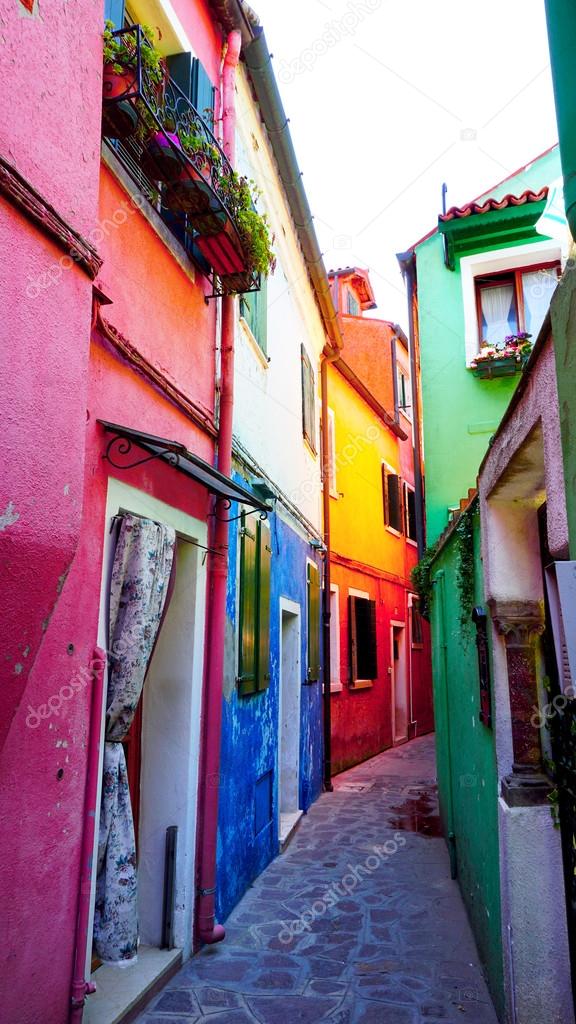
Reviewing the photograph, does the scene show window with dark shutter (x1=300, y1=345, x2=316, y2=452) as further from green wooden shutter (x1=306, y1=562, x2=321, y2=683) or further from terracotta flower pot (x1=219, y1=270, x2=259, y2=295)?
terracotta flower pot (x1=219, y1=270, x2=259, y2=295)

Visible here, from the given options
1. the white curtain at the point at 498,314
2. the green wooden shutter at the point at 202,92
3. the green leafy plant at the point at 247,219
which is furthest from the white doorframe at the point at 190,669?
the white curtain at the point at 498,314

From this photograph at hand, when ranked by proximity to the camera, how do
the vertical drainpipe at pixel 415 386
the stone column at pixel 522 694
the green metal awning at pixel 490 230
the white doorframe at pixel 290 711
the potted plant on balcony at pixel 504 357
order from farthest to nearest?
the vertical drainpipe at pixel 415 386
the green metal awning at pixel 490 230
the potted plant on balcony at pixel 504 357
the white doorframe at pixel 290 711
the stone column at pixel 522 694

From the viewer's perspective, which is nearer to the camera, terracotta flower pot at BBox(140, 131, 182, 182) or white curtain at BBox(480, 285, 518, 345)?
terracotta flower pot at BBox(140, 131, 182, 182)

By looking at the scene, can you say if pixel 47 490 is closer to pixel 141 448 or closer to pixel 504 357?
pixel 141 448

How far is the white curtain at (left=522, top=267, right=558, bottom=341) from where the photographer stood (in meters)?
9.30

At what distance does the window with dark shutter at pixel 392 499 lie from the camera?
16844 mm

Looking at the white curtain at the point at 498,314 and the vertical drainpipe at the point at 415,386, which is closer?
the white curtain at the point at 498,314

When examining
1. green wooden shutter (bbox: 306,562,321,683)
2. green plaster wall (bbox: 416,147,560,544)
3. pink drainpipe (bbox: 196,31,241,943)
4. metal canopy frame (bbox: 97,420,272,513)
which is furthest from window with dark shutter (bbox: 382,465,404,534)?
metal canopy frame (bbox: 97,420,272,513)

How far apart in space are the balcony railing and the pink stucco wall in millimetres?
352

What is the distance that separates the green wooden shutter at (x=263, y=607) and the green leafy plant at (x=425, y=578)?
2.14m

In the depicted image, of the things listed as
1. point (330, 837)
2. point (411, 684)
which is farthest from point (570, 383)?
point (411, 684)

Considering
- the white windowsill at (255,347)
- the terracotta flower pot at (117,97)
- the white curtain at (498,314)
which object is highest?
the white curtain at (498,314)

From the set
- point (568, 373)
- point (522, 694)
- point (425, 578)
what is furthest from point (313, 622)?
point (568, 373)

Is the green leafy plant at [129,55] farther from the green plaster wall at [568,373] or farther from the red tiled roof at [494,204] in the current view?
the red tiled roof at [494,204]
